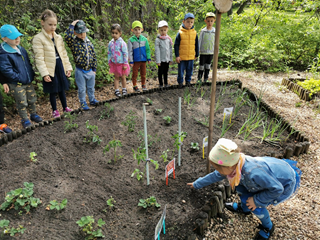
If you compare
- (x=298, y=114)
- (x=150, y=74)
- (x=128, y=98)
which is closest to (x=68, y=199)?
(x=128, y=98)

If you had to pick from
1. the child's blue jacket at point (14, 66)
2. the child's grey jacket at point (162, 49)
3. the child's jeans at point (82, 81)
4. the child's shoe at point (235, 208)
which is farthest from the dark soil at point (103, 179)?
the child's grey jacket at point (162, 49)

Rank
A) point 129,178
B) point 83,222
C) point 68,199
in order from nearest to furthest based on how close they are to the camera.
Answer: point 83,222, point 68,199, point 129,178

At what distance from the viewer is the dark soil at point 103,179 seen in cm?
194

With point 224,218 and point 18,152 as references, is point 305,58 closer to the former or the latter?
point 224,218

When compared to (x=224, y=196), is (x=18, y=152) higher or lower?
higher

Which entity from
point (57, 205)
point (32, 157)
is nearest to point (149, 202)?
point (57, 205)

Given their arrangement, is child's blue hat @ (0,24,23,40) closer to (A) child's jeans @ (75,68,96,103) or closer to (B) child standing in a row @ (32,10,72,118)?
(B) child standing in a row @ (32,10,72,118)

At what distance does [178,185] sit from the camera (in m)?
2.44

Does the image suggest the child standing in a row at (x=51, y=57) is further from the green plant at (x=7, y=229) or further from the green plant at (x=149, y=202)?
the green plant at (x=149, y=202)

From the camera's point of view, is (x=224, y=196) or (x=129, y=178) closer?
(x=224, y=196)

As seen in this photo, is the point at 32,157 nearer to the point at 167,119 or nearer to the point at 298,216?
the point at 167,119

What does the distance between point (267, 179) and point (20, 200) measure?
2.14 metres

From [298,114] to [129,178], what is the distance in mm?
3570

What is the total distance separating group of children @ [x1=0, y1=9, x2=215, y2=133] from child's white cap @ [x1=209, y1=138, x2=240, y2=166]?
288cm
